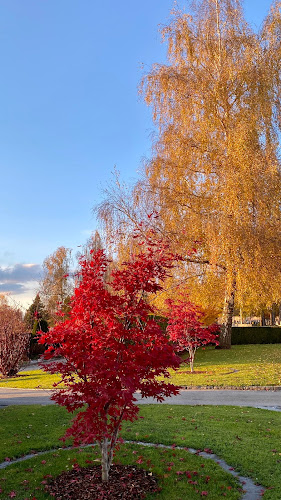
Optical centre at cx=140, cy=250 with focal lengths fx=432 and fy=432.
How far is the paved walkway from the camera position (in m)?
10.7

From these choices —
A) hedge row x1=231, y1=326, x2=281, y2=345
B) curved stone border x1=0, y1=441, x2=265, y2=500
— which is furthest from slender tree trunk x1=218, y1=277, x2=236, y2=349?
curved stone border x1=0, y1=441, x2=265, y2=500

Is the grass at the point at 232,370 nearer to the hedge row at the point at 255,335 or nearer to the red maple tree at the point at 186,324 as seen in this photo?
the red maple tree at the point at 186,324

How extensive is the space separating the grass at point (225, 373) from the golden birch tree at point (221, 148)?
267 centimetres

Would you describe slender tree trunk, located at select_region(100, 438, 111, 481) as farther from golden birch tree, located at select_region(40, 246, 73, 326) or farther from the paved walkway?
golden birch tree, located at select_region(40, 246, 73, 326)

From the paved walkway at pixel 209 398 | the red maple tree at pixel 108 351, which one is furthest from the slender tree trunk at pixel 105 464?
the paved walkway at pixel 209 398

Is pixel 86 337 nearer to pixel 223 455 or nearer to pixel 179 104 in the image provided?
pixel 223 455

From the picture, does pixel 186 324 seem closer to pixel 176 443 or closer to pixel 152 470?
pixel 176 443

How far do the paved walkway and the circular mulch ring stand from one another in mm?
5555

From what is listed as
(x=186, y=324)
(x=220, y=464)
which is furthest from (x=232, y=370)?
(x=220, y=464)

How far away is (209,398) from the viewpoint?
11.4 m

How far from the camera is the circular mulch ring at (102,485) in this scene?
15.6 ft

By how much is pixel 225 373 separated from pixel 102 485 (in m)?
11.2

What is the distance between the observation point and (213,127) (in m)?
18.7

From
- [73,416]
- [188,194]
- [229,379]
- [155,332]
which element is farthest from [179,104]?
[155,332]
